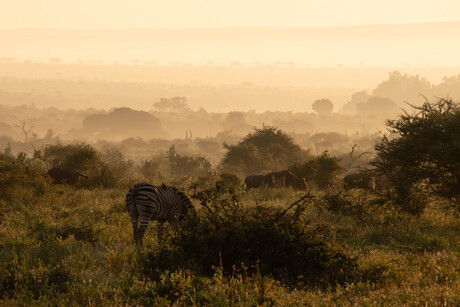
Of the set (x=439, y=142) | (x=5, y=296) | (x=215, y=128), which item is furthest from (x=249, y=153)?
(x=215, y=128)

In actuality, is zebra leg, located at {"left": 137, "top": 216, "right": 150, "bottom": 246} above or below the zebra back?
below

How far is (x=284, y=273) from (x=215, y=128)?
13765cm

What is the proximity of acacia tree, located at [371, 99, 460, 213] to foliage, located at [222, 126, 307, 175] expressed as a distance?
22.0 m

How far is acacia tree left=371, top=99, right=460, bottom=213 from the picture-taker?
13.0 metres

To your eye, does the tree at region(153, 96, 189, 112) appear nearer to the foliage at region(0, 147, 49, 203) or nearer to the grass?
the foliage at region(0, 147, 49, 203)

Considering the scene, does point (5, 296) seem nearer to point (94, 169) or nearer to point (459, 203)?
point (459, 203)

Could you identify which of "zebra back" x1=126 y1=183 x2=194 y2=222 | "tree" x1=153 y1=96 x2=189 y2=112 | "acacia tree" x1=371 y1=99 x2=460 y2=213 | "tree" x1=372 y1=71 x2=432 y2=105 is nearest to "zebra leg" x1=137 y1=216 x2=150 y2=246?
"zebra back" x1=126 y1=183 x2=194 y2=222

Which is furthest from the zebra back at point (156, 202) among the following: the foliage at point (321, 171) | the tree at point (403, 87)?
the tree at point (403, 87)

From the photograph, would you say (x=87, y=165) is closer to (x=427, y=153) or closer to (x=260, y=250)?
(x=427, y=153)

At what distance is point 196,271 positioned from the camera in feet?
26.6

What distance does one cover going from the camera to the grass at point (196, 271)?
6.69 m

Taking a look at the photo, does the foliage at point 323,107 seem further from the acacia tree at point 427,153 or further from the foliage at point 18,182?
the acacia tree at point 427,153

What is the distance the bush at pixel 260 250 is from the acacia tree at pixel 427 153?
19.2 feet

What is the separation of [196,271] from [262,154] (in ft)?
95.8
